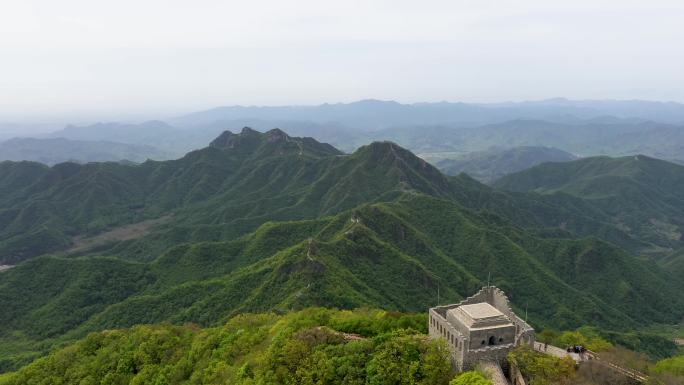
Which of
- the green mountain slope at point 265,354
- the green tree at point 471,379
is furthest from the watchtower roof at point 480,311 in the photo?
the green tree at point 471,379

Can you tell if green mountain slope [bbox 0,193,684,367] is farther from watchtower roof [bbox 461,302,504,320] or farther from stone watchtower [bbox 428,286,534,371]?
watchtower roof [bbox 461,302,504,320]

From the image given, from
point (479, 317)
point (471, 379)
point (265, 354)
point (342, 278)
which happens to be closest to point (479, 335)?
point (479, 317)

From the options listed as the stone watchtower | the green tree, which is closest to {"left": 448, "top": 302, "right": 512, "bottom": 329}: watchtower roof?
the stone watchtower

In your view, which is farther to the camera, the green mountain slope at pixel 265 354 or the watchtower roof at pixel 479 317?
the green mountain slope at pixel 265 354

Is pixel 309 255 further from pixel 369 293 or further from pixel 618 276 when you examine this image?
pixel 618 276

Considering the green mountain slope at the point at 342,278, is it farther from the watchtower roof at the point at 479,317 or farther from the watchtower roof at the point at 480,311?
the watchtower roof at the point at 480,311

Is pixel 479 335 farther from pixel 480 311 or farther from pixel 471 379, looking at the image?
pixel 471 379

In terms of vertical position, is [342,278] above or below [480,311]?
below

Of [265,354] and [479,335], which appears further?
[265,354]
